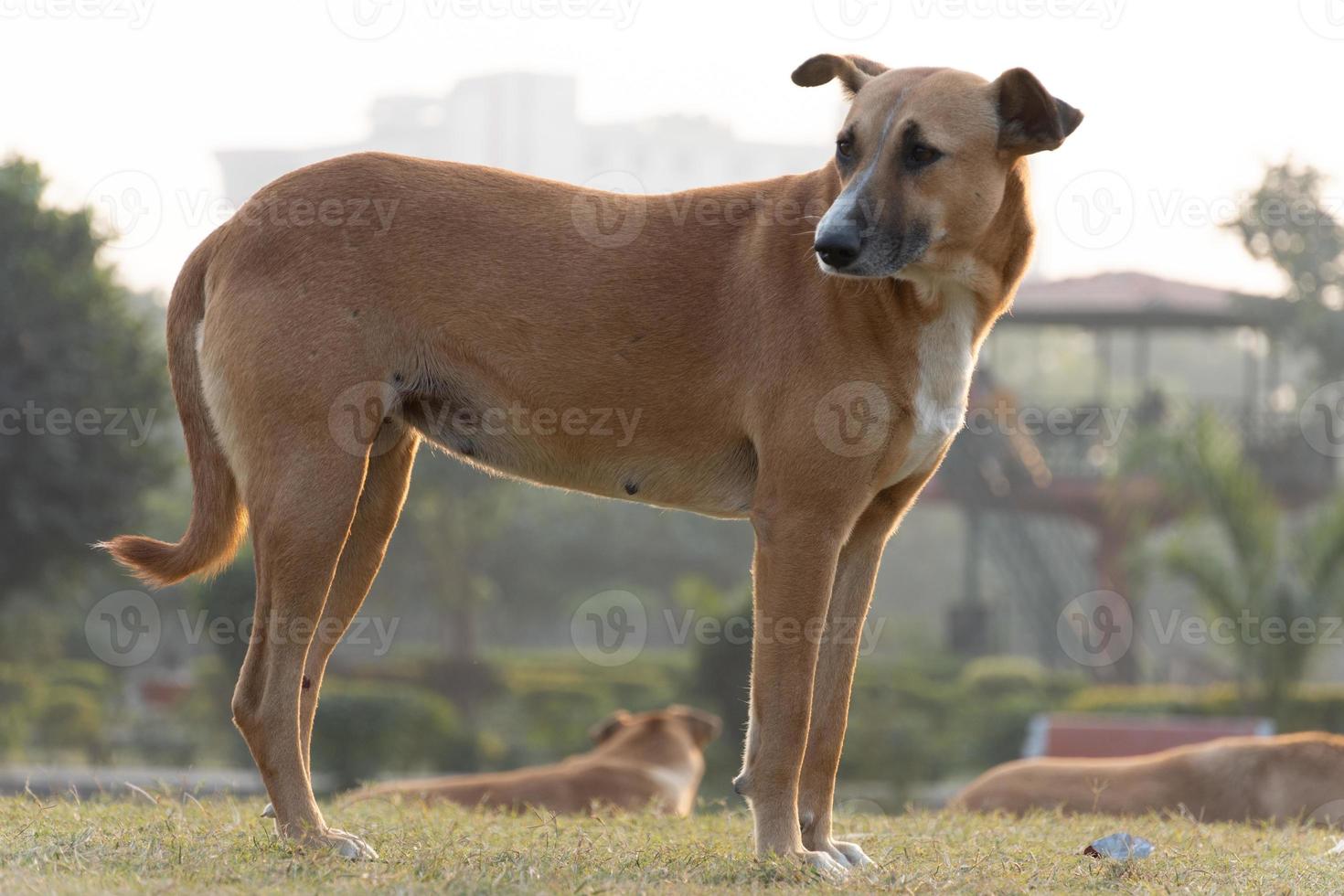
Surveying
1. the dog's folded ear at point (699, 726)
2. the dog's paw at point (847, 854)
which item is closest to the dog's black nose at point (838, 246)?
the dog's paw at point (847, 854)

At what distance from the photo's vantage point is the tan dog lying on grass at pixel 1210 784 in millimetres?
7035

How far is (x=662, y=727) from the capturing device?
840cm

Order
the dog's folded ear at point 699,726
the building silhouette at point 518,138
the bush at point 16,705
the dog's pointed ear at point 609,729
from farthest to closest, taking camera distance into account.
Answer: the building silhouette at point 518,138 < the bush at point 16,705 < the dog's pointed ear at point 609,729 < the dog's folded ear at point 699,726

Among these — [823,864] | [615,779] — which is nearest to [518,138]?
[615,779]

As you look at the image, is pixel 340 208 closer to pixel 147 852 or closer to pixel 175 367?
pixel 175 367

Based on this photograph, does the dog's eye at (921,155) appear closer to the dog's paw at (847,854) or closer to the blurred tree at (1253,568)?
the dog's paw at (847,854)

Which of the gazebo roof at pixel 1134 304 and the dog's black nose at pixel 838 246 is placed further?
the gazebo roof at pixel 1134 304

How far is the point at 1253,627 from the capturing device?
1522 centimetres

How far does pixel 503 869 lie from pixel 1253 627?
1280 centimetres

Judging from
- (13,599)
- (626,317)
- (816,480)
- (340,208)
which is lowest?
(13,599)

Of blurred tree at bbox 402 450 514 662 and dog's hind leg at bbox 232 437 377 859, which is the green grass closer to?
dog's hind leg at bbox 232 437 377 859

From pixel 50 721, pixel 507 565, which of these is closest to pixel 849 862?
pixel 50 721

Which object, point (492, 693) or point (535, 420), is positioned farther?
point (492, 693)

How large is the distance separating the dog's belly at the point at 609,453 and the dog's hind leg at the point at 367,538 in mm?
329
